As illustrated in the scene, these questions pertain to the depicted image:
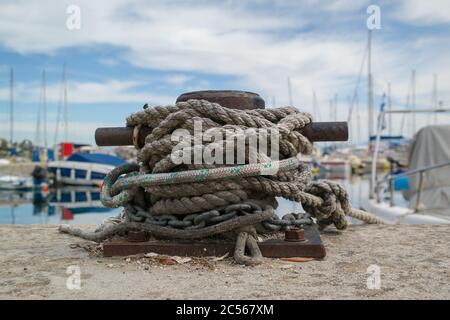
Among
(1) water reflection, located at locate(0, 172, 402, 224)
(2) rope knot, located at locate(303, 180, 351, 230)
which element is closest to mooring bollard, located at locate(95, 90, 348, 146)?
(2) rope knot, located at locate(303, 180, 351, 230)

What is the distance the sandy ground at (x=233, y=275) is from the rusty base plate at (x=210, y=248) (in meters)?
0.07

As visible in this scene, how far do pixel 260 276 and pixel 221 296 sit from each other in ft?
1.12

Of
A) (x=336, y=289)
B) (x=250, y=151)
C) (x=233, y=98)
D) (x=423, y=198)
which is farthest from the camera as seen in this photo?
(x=423, y=198)

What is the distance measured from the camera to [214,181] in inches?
97.3

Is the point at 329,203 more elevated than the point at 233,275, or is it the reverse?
the point at 329,203

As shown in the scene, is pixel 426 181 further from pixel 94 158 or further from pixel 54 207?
pixel 94 158

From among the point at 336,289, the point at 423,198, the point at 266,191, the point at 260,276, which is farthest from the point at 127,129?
the point at 423,198

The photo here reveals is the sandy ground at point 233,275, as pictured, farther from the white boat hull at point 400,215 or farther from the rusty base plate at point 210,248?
the white boat hull at point 400,215

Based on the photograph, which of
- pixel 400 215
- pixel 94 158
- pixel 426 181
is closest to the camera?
pixel 400 215

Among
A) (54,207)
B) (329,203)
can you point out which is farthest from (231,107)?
(54,207)

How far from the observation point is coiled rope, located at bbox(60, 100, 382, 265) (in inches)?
96.3

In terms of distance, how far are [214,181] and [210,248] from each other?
0.35 meters
